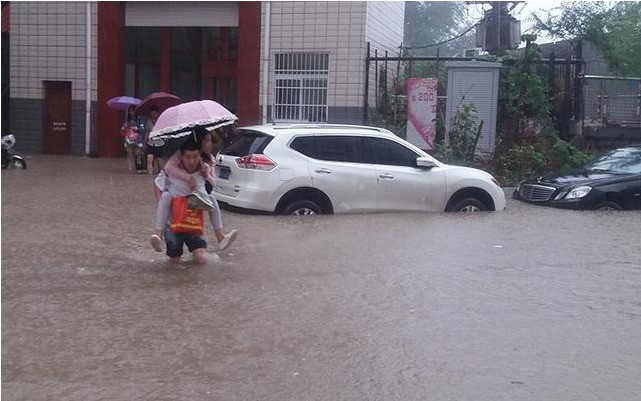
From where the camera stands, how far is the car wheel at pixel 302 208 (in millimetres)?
11391

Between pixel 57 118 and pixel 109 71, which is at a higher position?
pixel 109 71

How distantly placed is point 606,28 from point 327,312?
19694mm

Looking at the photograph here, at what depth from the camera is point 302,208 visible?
11430 mm

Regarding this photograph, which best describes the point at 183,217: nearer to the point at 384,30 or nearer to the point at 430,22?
the point at 384,30

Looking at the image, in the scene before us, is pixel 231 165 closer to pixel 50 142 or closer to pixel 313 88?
pixel 313 88

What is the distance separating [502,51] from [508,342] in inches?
618

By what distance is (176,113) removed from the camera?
26.6ft

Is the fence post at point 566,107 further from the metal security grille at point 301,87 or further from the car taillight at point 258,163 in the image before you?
the car taillight at point 258,163

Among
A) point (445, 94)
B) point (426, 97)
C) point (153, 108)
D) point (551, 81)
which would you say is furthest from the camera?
point (445, 94)

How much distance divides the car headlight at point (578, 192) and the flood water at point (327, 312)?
5.80 ft

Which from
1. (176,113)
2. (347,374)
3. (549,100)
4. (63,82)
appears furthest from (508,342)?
(63,82)

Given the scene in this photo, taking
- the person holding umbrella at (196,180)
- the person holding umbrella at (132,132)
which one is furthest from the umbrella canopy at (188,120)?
the person holding umbrella at (132,132)

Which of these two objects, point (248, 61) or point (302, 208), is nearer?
point (302, 208)

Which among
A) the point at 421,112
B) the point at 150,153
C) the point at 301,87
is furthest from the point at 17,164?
the point at 421,112
